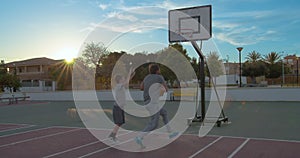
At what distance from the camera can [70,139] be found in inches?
304

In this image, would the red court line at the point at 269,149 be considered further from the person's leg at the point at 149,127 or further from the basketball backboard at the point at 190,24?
the basketball backboard at the point at 190,24

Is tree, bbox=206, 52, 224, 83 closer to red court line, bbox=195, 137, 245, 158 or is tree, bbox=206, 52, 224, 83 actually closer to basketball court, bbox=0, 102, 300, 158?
basketball court, bbox=0, 102, 300, 158

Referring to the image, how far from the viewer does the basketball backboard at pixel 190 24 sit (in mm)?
9492

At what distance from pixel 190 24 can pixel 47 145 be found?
18.3 feet

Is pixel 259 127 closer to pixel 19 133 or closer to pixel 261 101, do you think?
pixel 19 133

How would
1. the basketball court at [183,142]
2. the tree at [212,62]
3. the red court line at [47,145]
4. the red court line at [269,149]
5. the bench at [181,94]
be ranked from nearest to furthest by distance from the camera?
the red court line at [269,149], the basketball court at [183,142], the red court line at [47,145], the tree at [212,62], the bench at [181,94]

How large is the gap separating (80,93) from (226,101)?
11438 mm

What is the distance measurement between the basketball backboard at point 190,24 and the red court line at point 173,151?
12.1ft

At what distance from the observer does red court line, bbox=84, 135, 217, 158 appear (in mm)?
5855

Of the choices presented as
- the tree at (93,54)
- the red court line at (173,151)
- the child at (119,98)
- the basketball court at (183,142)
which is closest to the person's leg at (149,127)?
the basketball court at (183,142)

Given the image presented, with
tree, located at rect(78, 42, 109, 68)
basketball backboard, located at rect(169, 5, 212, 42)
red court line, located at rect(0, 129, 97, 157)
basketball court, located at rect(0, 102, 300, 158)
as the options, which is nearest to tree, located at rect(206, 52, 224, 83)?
basketball backboard, located at rect(169, 5, 212, 42)

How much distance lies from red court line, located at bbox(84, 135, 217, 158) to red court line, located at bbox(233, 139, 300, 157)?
2.99 feet

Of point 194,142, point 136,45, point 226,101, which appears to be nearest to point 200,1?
point 136,45

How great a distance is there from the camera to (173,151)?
611 cm
